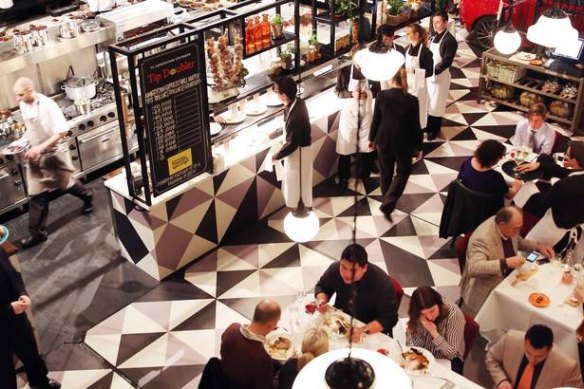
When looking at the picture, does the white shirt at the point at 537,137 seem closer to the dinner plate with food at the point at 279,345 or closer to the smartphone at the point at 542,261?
the smartphone at the point at 542,261

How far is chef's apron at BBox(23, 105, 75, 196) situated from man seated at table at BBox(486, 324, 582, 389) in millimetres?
4166

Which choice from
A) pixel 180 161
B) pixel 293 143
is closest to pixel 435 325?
pixel 293 143

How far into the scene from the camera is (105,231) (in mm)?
6766

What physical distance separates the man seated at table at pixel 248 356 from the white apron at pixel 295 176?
2.41 meters

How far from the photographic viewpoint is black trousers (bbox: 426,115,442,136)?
813cm

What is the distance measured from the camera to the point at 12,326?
A: 4.55 metres

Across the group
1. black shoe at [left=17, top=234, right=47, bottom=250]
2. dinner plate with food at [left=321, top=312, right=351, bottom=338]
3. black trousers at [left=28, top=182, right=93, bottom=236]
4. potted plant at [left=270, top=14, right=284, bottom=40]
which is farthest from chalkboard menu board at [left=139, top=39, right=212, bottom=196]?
dinner plate with food at [left=321, top=312, right=351, bottom=338]

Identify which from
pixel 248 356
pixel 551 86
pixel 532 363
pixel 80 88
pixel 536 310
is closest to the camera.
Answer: pixel 248 356

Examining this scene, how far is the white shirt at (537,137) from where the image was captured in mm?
Result: 6480

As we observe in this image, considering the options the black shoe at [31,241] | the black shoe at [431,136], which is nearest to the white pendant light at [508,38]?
the black shoe at [431,136]

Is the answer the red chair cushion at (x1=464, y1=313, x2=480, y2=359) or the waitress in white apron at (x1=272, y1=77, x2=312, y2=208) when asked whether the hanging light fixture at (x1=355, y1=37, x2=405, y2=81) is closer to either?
the waitress in white apron at (x1=272, y1=77, x2=312, y2=208)

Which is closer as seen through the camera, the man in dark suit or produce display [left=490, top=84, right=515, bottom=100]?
the man in dark suit

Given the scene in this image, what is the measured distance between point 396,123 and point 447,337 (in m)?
2.44

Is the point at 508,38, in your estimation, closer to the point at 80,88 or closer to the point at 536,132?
the point at 536,132
